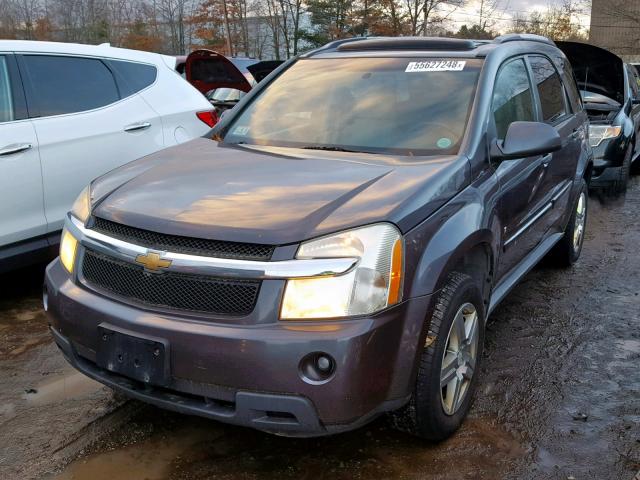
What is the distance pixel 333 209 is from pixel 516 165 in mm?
1513

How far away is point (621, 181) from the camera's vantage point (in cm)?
869

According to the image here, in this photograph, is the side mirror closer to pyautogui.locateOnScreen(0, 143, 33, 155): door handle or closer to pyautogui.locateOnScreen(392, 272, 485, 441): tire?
pyautogui.locateOnScreen(392, 272, 485, 441): tire

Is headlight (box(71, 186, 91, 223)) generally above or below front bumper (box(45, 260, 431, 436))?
above

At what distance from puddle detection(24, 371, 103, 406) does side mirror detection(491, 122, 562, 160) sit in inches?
93.2

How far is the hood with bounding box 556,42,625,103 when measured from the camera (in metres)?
8.55

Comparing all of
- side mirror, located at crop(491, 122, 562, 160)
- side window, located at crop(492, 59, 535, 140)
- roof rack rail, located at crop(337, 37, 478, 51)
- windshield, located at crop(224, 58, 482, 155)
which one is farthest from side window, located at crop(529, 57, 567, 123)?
side mirror, located at crop(491, 122, 562, 160)

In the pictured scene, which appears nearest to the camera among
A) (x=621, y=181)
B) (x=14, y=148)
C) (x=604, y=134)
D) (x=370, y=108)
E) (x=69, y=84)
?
(x=370, y=108)

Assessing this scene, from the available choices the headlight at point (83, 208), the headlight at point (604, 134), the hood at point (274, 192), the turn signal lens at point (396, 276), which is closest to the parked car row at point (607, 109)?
the headlight at point (604, 134)

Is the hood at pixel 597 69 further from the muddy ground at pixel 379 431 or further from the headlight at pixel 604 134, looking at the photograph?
the muddy ground at pixel 379 431

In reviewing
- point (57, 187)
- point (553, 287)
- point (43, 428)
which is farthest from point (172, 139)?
point (553, 287)

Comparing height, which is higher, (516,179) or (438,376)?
(516,179)

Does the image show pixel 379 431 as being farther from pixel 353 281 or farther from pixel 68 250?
pixel 68 250

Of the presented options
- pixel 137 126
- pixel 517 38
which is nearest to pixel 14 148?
pixel 137 126

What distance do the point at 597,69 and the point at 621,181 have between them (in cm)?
160
